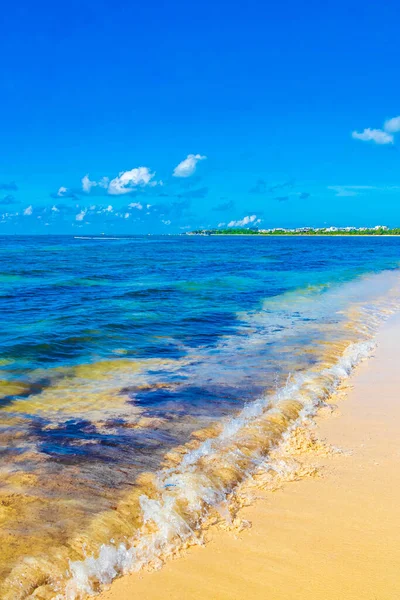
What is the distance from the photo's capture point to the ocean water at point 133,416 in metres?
4.18

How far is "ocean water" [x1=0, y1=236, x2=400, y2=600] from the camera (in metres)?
4.18

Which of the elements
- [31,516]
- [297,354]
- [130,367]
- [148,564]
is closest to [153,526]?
[148,564]

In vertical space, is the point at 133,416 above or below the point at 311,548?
above

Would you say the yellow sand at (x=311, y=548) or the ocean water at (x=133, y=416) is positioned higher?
the ocean water at (x=133, y=416)

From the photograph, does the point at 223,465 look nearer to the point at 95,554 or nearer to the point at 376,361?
the point at 95,554

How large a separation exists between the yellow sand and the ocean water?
314 millimetres

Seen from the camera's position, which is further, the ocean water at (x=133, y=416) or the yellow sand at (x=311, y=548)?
the ocean water at (x=133, y=416)

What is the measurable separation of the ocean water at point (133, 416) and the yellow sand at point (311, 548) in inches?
12.4

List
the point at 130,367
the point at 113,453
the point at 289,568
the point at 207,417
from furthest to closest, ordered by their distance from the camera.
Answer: the point at 130,367 < the point at 207,417 < the point at 113,453 < the point at 289,568

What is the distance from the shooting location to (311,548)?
4.11 metres

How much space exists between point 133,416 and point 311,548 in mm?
3666

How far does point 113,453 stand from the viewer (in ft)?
19.5

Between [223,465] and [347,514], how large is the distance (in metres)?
1.48

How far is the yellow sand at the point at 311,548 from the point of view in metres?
3.63
